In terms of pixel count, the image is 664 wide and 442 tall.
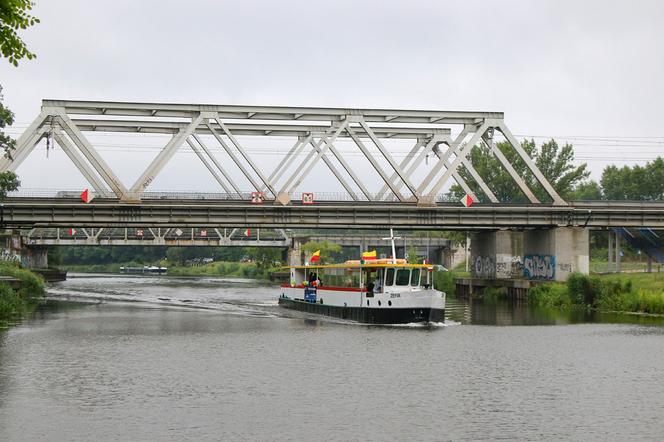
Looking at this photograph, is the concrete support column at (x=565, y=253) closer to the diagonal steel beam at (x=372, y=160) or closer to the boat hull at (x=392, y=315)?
the diagonal steel beam at (x=372, y=160)

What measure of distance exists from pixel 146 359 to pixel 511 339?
19.0m

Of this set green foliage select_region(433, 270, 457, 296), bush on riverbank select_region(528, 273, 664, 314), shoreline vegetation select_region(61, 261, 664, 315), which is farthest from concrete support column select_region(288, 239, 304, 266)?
bush on riverbank select_region(528, 273, 664, 314)

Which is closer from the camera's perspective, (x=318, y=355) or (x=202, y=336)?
(x=318, y=355)

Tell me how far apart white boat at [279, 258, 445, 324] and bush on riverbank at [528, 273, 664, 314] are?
54.9 feet

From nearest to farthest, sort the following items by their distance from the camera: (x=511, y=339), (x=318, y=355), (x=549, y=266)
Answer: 1. (x=318, y=355)
2. (x=511, y=339)
3. (x=549, y=266)

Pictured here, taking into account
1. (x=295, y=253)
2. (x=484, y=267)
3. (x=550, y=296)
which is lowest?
(x=550, y=296)

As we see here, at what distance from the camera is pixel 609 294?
214ft

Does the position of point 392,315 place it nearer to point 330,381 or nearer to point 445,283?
point 330,381

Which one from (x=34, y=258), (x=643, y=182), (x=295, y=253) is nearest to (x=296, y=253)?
(x=295, y=253)

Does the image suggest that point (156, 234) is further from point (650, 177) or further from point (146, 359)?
point (146, 359)

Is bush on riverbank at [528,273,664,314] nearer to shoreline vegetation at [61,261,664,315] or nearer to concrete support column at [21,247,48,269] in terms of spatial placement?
shoreline vegetation at [61,261,664,315]

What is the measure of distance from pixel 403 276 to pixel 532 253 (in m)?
31.2

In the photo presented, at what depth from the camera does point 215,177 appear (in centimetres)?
7750

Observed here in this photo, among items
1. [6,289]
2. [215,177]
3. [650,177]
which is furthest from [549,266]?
[650,177]
